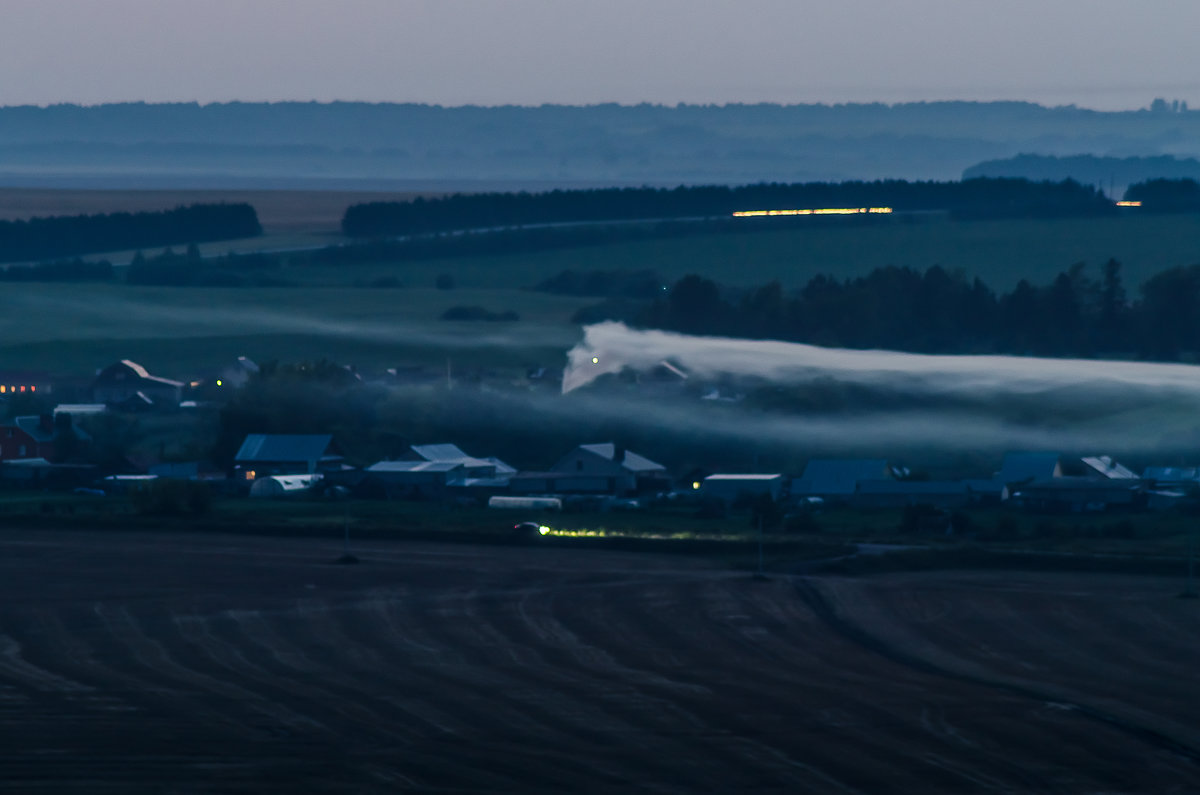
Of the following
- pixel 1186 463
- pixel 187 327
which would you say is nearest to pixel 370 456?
pixel 1186 463

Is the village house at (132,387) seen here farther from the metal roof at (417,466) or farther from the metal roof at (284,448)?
the metal roof at (417,466)

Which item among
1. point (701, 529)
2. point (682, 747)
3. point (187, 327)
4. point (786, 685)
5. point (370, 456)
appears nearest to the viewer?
point (682, 747)

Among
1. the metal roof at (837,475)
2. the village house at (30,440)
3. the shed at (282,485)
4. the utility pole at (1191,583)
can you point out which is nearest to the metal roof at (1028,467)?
the metal roof at (837,475)

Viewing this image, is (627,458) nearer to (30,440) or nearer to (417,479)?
(417,479)

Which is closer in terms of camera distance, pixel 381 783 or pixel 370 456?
pixel 381 783

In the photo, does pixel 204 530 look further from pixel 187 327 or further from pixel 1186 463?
pixel 187 327

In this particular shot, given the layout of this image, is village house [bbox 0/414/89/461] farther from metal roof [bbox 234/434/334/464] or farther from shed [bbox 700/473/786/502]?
shed [bbox 700/473/786/502]
